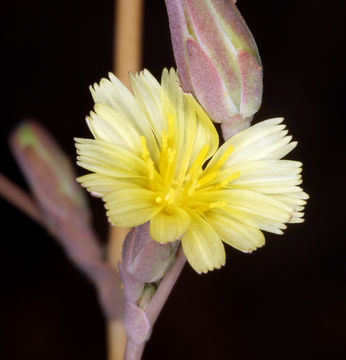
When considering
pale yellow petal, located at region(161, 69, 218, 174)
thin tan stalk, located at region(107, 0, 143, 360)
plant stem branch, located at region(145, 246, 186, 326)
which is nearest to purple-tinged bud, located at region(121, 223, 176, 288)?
plant stem branch, located at region(145, 246, 186, 326)

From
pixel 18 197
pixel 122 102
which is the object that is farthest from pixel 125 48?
pixel 122 102

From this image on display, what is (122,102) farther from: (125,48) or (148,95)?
(125,48)

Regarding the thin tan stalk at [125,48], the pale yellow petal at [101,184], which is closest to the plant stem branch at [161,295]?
the pale yellow petal at [101,184]

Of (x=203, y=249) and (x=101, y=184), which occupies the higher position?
(x=101, y=184)

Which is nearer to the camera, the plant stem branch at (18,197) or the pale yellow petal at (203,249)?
the pale yellow petal at (203,249)

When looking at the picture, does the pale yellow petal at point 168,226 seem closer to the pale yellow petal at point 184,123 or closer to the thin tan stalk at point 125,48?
the pale yellow petal at point 184,123

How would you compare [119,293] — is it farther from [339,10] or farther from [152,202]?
[339,10]

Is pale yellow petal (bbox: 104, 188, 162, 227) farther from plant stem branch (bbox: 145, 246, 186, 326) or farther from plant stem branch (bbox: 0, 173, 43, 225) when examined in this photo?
plant stem branch (bbox: 0, 173, 43, 225)
